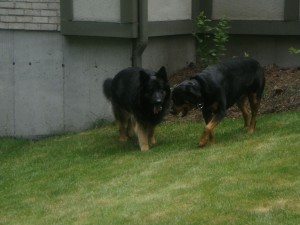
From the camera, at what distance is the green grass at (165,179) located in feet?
26.9

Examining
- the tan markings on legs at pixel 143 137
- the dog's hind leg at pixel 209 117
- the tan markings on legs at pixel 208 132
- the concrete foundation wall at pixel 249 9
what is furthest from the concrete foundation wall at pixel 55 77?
the tan markings on legs at pixel 208 132

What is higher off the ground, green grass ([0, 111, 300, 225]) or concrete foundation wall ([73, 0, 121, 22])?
concrete foundation wall ([73, 0, 121, 22])

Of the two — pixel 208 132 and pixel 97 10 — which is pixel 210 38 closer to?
pixel 97 10

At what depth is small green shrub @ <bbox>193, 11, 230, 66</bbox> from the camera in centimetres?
1469

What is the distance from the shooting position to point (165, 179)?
977 cm

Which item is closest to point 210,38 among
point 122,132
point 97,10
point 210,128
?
point 97,10

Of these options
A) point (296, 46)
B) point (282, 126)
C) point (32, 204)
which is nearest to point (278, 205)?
point (32, 204)

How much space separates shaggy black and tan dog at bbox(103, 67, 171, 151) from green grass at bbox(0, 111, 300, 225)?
27 cm

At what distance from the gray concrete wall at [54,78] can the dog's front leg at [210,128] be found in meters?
3.60

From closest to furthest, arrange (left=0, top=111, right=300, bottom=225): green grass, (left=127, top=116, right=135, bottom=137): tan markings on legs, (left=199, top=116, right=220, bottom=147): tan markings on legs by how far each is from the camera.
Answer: (left=0, top=111, right=300, bottom=225): green grass
(left=199, top=116, right=220, bottom=147): tan markings on legs
(left=127, top=116, right=135, bottom=137): tan markings on legs

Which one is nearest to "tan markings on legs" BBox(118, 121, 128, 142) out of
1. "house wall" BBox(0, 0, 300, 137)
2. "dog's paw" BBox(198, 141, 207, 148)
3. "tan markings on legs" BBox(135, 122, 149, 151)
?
"tan markings on legs" BBox(135, 122, 149, 151)

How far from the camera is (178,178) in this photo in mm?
9695

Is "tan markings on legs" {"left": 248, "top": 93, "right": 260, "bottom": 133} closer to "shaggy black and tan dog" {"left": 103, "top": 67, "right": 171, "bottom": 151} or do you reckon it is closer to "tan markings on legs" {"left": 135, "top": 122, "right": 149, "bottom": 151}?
"shaggy black and tan dog" {"left": 103, "top": 67, "right": 171, "bottom": 151}

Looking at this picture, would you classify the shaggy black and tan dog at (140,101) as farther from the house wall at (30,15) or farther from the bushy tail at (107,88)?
the house wall at (30,15)
